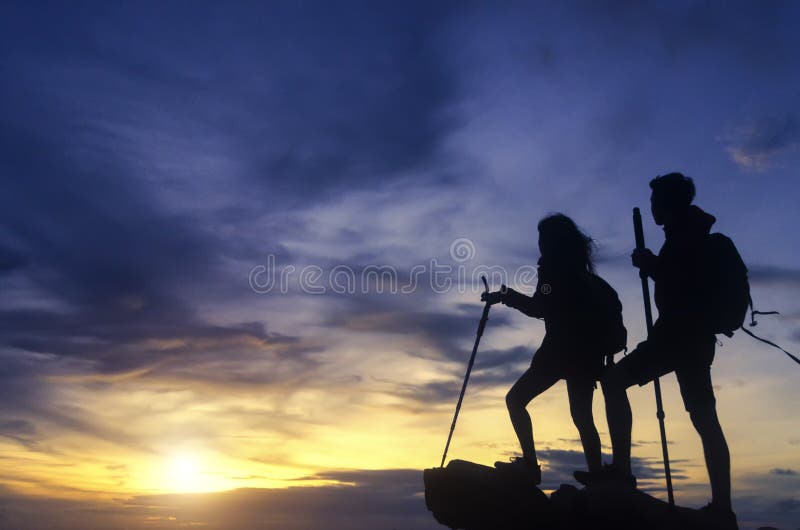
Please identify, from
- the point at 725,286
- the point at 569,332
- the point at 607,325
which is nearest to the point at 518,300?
the point at 569,332

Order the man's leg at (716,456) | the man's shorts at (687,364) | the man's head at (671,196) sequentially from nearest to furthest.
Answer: the man's leg at (716,456) < the man's shorts at (687,364) < the man's head at (671,196)

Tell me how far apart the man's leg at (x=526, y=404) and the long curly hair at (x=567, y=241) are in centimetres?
164

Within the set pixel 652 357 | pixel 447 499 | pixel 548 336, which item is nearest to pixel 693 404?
pixel 652 357

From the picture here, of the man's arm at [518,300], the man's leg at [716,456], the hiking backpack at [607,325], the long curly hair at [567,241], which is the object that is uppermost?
the long curly hair at [567,241]

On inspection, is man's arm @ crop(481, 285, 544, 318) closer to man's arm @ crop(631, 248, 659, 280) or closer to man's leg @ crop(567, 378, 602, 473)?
man's leg @ crop(567, 378, 602, 473)

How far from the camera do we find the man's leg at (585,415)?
886 cm

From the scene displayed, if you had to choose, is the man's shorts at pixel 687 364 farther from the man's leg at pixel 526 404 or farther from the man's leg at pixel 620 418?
the man's leg at pixel 526 404

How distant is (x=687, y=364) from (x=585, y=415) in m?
1.74

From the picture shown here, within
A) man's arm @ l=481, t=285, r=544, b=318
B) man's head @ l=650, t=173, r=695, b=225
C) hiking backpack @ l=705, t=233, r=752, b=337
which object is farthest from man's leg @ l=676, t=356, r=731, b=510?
man's arm @ l=481, t=285, r=544, b=318

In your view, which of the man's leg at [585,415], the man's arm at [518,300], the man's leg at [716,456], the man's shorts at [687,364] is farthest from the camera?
the man's arm at [518,300]

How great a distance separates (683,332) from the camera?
766 centimetres

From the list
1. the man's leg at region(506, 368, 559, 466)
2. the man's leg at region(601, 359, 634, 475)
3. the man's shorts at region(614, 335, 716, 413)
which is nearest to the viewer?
the man's shorts at region(614, 335, 716, 413)

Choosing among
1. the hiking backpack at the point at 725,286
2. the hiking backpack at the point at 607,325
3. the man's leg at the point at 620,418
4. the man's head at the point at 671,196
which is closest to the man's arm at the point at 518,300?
the hiking backpack at the point at 607,325

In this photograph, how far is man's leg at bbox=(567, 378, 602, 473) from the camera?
886cm
